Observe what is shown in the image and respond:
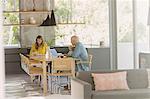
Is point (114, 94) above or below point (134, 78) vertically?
below

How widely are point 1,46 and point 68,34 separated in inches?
286

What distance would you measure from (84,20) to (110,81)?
464cm

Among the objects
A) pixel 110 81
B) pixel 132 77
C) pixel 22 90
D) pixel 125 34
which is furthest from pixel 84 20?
pixel 132 77

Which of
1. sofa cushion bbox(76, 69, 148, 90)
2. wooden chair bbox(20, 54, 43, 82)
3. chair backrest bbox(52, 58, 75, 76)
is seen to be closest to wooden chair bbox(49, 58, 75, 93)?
chair backrest bbox(52, 58, 75, 76)

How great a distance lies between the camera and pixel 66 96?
17.6ft

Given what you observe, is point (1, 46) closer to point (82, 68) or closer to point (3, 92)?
point (3, 92)

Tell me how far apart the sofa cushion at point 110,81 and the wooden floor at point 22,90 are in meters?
1.10

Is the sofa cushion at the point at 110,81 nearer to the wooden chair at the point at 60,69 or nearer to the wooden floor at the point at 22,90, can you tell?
the wooden floor at the point at 22,90

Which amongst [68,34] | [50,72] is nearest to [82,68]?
[50,72]

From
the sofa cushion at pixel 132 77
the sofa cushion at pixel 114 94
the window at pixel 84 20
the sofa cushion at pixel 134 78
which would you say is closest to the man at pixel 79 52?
the sofa cushion at pixel 132 77

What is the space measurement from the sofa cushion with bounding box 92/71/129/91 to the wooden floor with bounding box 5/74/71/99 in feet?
3.60

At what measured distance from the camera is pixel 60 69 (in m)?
5.61

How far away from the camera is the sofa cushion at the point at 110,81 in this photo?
3889mm

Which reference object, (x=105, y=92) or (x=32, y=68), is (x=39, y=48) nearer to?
(x=32, y=68)
